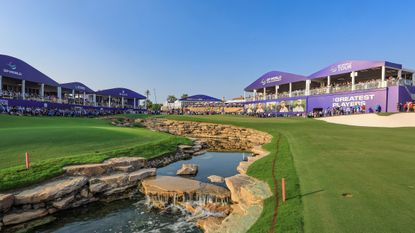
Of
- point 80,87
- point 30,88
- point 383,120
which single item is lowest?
point 383,120

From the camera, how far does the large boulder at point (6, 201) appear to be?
8.18 m

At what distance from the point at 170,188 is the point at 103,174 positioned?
3.54m

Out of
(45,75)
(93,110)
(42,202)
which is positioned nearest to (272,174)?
(42,202)

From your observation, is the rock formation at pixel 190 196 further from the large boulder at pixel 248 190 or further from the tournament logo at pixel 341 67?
the tournament logo at pixel 341 67

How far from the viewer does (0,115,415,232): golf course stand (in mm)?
5578

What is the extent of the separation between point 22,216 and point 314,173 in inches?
400

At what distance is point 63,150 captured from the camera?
45.5 ft

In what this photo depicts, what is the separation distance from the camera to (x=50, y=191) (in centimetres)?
922

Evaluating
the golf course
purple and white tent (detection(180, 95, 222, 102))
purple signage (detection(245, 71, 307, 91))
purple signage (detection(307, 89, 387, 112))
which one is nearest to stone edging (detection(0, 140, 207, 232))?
the golf course

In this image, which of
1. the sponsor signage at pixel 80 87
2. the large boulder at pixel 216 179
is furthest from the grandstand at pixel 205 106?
the large boulder at pixel 216 179

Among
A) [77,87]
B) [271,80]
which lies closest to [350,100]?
[271,80]

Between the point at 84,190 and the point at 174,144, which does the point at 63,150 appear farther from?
the point at 174,144

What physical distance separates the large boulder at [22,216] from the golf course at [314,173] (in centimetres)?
142

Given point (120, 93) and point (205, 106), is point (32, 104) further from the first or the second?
point (205, 106)
